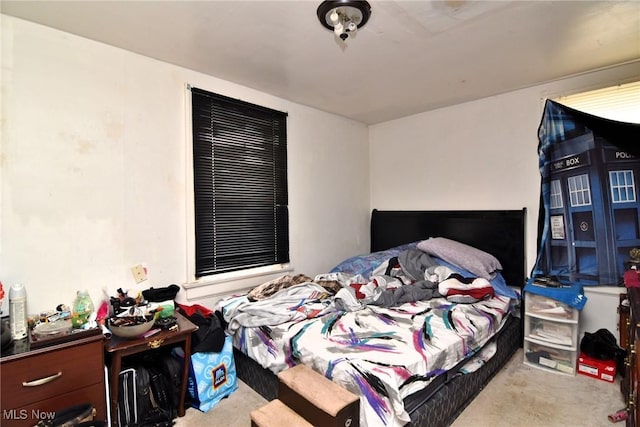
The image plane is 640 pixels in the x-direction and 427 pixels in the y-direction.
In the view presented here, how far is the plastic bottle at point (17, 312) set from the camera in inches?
63.6

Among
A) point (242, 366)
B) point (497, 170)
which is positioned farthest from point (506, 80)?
point (242, 366)

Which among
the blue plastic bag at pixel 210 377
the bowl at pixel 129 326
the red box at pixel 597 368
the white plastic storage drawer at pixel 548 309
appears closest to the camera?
the bowl at pixel 129 326

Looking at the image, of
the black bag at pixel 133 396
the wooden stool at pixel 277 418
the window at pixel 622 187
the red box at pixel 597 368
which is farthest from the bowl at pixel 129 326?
the window at pixel 622 187

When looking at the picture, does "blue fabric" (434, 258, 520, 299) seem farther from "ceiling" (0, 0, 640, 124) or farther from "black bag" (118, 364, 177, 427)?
"black bag" (118, 364, 177, 427)

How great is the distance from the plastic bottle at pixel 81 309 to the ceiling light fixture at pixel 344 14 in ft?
7.12

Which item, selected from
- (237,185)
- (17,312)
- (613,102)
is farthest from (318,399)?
(613,102)

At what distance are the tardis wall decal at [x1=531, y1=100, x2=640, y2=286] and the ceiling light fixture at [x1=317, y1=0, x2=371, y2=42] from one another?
2075mm

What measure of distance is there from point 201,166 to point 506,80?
2.76 m

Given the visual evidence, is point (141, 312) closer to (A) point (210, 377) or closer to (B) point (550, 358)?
(A) point (210, 377)

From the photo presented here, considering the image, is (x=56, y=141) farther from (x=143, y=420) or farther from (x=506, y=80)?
(x=506, y=80)

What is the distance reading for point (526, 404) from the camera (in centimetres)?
205

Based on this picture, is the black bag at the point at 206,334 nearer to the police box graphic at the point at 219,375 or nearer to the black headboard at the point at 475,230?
the police box graphic at the point at 219,375

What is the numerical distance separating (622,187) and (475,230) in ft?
3.79

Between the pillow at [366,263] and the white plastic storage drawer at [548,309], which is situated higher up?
the pillow at [366,263]
